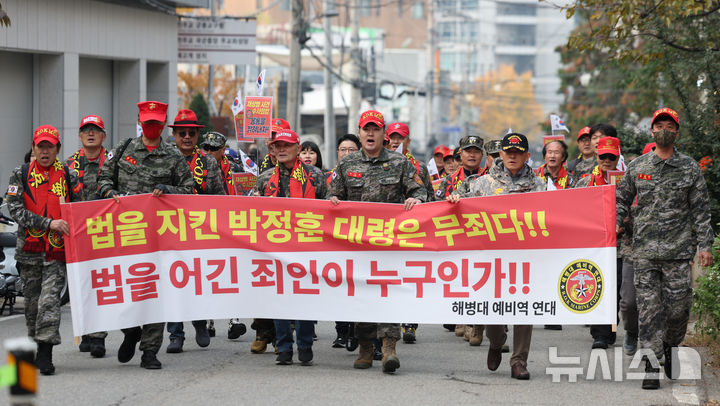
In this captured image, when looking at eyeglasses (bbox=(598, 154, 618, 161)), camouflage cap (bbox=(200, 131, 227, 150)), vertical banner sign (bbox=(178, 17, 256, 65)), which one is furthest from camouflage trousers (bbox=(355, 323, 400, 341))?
vertical banner sign (bbox=(178, 17, 256, 65))

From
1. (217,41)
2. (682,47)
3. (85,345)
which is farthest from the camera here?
(217,41)

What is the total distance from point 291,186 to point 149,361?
2003mm

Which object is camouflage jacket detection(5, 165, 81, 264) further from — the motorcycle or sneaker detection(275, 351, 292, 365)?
the motorcycle

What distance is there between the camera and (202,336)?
10.5 meters

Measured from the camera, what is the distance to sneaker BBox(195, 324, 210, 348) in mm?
10438

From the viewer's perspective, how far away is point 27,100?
22.3 meters

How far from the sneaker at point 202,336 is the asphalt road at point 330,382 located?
10 cm

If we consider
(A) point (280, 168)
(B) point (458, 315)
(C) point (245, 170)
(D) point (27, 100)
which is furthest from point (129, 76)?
(B) point (458, 315)

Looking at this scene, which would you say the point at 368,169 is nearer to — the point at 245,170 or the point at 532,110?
the point at 245,170

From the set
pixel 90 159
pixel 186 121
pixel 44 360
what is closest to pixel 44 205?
pixel 44 360

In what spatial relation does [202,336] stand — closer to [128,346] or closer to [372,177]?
[128,346]

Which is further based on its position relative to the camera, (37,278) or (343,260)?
(343,260)

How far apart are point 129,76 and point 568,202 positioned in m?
18.2

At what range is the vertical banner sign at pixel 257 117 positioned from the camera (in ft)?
40.9
